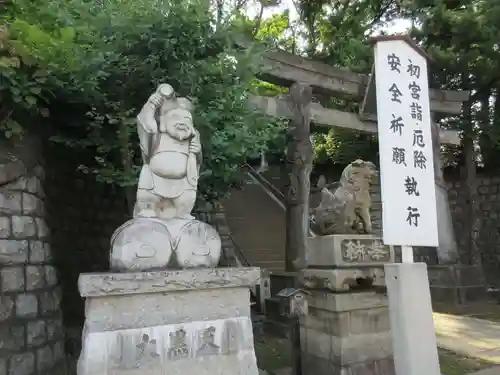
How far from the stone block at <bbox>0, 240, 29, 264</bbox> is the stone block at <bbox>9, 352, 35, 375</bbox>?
2.82 feet

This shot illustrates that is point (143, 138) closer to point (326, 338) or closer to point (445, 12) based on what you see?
point (326, 338)

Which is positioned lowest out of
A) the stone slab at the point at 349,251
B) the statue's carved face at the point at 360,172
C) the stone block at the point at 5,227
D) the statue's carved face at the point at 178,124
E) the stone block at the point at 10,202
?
the stone slab at the point at 349,251

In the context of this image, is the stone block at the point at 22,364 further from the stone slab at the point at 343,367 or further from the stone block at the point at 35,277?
the stone slab at the point at 343,367

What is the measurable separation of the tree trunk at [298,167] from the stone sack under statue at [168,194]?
496 cm

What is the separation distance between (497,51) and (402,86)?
7628 mm

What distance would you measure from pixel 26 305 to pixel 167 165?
2116 millimetres

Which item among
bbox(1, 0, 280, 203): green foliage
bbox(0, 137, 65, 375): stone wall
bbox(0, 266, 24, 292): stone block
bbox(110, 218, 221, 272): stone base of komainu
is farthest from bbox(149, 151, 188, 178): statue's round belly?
bbox(0, 266, 24, 292): stone block

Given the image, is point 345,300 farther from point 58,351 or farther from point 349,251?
point 58,351

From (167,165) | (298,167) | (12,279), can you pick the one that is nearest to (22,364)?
(12,279)

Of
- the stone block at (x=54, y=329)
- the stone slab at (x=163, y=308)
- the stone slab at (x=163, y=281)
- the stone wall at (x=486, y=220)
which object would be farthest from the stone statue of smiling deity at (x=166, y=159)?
the stone wall at (x=486, y=220)

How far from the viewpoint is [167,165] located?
3.62 metres

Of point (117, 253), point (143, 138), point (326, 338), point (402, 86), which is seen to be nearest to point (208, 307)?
point (117, 253)

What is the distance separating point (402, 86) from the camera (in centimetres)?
382

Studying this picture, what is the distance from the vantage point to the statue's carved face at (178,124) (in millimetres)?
3678
